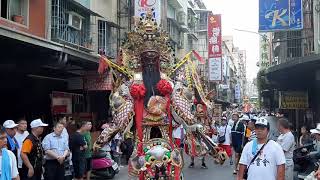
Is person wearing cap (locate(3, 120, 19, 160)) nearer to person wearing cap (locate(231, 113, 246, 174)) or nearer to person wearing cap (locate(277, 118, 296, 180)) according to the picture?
person wearing cap (locate(277, 118, 296, 180))

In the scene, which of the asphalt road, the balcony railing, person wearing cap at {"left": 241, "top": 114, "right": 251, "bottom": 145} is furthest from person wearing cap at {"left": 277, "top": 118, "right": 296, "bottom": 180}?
the balcony railing

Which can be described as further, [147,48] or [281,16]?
[281,16]

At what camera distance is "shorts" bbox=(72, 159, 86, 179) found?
11.1 m

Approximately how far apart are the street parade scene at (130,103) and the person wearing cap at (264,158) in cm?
1

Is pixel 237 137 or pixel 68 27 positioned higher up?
pixel 68 27

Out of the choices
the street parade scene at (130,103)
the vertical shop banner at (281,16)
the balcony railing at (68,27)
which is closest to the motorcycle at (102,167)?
the street parade scene at (130,103)

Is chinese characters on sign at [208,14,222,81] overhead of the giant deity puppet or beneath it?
overhead

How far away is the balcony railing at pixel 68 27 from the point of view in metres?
18.3

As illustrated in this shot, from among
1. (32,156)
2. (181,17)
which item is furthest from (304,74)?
(181,17)

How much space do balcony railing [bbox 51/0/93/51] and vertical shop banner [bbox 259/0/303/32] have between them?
7198 millimetres

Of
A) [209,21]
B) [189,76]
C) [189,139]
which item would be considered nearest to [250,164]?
[189,139]

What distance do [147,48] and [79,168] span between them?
4.91 metres

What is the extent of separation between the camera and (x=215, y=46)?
128ft

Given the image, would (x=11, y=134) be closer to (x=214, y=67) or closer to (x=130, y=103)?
(x=130, y=103)
